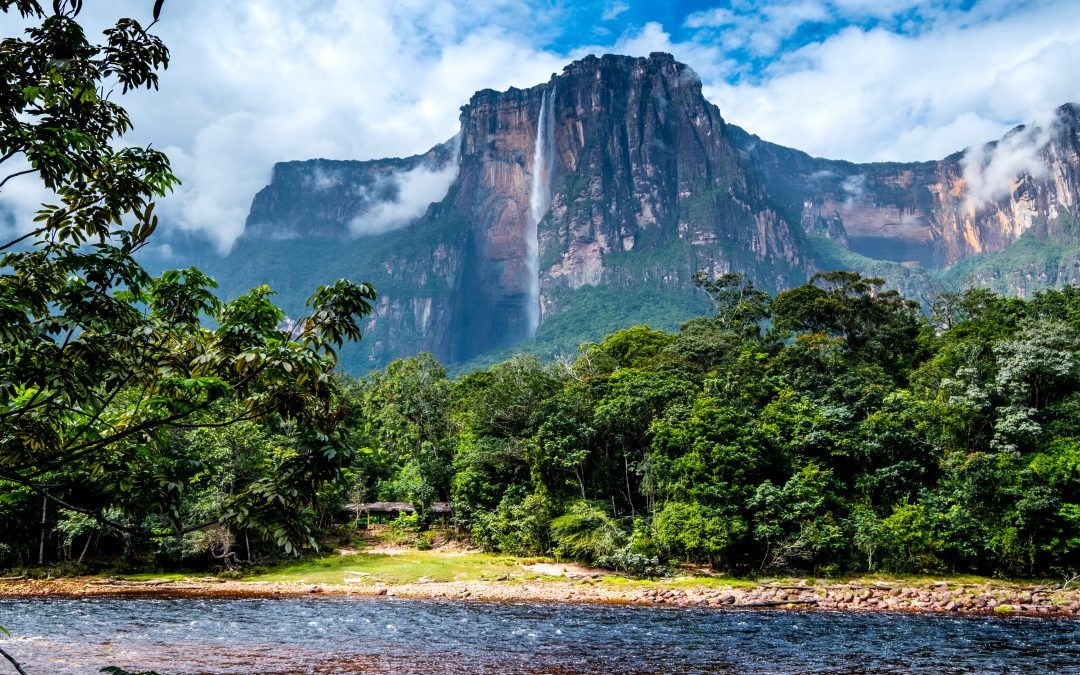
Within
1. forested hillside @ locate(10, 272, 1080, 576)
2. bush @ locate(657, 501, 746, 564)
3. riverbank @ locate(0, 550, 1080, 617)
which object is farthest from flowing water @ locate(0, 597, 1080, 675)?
bush @ locate(657, 501, 746, 564)

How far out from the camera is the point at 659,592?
29422mm

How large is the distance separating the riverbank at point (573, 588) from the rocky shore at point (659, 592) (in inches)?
1.5

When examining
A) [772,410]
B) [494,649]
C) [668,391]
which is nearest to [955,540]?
[772,410]

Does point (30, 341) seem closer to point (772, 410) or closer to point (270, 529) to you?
point (270, 529)

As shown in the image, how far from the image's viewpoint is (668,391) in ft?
125

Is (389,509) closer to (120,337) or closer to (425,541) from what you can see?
(425,541)

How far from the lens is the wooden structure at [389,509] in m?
47.4

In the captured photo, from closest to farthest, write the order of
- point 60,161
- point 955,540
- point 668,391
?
point 60,161 < point 955,540 < point 668,391

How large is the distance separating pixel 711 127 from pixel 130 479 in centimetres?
20942

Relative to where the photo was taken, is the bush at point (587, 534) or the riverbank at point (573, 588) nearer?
the riverbank at point (573, 588)

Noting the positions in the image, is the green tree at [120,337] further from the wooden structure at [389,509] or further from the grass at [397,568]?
the wooden structure at [389,509]

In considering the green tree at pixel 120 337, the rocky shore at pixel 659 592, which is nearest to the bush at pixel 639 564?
the rocky shore at pixel 659 592

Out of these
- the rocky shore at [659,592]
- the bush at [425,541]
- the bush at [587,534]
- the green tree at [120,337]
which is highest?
the green tree at [120,337]

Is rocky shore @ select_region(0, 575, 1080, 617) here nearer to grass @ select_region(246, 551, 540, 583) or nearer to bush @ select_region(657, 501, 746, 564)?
grass @ select_region(246, 551, 540, 583)
